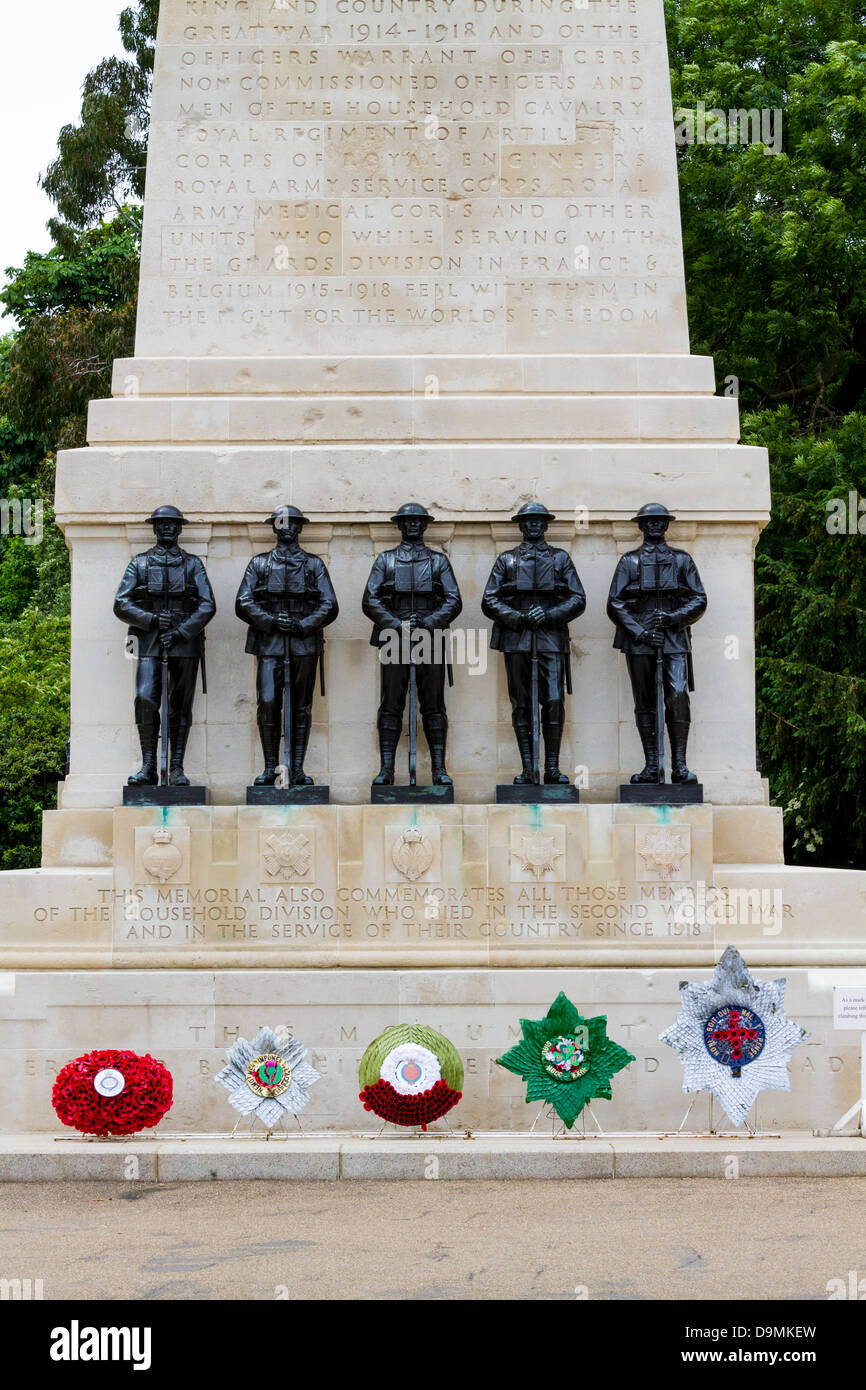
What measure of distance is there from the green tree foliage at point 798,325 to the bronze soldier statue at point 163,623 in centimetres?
1332

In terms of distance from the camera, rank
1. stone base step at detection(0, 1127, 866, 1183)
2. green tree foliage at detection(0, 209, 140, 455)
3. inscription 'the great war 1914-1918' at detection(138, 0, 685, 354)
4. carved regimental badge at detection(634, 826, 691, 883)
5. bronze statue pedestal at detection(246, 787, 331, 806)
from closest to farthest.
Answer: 1. stone base step at detection(0, 1127, 866, 1183)
2. carved regimental badge at detection(634, 826, 691, 883)
3. bronze statue pedestal at detection(246, 787, 331, 806)
4. inscription 'the great war 1914-1918' at detection(138, 0, 685, 354)
5. green tree foliage at detection(0, 209, 140, 455)

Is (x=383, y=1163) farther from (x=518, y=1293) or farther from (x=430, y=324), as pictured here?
(x=430, y=324)

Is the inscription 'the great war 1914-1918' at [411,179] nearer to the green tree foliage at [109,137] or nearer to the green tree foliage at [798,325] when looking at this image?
the green tree foliage at [798,325]

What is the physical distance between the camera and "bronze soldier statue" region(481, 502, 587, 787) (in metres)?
16.9

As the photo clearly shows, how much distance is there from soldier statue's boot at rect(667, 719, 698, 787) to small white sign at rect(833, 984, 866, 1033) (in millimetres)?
2437

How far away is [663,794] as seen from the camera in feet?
55.7

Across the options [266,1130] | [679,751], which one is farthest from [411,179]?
[266,1130]

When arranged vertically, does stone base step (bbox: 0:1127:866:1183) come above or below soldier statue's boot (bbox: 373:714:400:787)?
below

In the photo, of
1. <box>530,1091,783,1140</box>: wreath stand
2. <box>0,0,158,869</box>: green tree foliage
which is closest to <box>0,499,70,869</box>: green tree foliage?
<box>0,0,158,869</box>: green tree foliage

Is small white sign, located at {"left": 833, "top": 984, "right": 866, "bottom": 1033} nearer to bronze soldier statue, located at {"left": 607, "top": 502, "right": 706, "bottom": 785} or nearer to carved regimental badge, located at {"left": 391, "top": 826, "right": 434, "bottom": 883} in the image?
bronze soldier statue, located at {"left": 607, "top": 502, "right": 706, "bottom": 785}

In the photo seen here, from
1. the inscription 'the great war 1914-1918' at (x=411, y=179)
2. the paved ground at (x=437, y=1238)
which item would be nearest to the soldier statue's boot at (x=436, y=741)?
the inscription 'the great war 1914-1918' at (x=411, y=179)

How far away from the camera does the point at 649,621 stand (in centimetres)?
1698

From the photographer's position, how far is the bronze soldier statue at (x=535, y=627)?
16.9 metres

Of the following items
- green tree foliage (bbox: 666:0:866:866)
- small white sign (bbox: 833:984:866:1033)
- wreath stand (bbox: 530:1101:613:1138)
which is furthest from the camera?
green tree foliage (bbox: 666:0:866:866)
